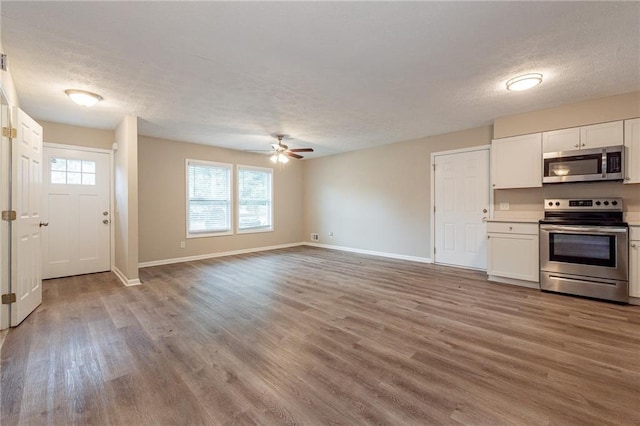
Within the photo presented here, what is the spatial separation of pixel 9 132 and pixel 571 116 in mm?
6719

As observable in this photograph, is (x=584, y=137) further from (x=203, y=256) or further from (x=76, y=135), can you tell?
(x=76, y=135)

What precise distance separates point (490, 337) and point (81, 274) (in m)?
6.21

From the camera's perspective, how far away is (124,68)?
2.82 m

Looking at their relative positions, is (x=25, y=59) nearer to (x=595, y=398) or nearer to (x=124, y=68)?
(x=124, y=68)

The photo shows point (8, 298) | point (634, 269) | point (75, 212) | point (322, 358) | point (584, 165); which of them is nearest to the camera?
point (322, 358)

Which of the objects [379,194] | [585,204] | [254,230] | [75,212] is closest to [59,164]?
[75,212]

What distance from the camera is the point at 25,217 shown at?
2.94 metres

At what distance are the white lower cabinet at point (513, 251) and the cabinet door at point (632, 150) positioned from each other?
115 centimetres

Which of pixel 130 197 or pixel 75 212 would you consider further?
pixel 75 212

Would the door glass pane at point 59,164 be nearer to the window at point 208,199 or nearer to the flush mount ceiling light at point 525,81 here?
the window at point 208,199

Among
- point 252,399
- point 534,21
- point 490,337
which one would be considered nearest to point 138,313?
point 252,399

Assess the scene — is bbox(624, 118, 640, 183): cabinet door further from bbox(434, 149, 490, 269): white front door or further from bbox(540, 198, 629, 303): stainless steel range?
bbox(434, 149, 490, 269): white front door

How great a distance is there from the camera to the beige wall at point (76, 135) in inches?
180

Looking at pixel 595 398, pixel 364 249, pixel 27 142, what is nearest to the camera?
pixel 595 398
